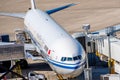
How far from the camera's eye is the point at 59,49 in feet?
112

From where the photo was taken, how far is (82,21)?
6700 cm

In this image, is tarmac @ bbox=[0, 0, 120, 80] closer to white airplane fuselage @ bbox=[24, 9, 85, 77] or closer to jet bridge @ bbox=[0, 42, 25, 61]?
white airplane fuselage @ bbox=[24, 9, 85, 77]

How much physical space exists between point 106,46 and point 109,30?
5221mm

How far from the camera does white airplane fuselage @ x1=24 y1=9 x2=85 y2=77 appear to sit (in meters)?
33.1

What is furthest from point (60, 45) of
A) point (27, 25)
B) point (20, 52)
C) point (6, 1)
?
point (6, 1)

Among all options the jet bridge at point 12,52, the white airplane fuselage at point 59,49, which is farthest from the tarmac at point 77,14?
the jet bridge at point 12,52

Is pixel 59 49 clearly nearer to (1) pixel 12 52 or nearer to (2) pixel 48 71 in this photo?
(1) pixel 12 52

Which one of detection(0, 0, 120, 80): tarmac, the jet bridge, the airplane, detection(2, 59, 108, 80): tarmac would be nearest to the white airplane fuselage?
the airplane

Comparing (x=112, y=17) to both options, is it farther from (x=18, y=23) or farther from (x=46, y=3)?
(x=46, y=3)

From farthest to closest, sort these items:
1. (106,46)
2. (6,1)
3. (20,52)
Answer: (6,1)
(106,46)
(20,52)

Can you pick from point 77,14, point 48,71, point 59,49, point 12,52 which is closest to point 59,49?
point 59,49

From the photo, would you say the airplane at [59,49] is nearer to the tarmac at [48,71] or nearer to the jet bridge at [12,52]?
the tarmac at [48,71]

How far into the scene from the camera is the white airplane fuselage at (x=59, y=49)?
33.1 metres

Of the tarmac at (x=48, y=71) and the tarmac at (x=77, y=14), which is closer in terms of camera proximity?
the tarmac at (x=48, y=71)
